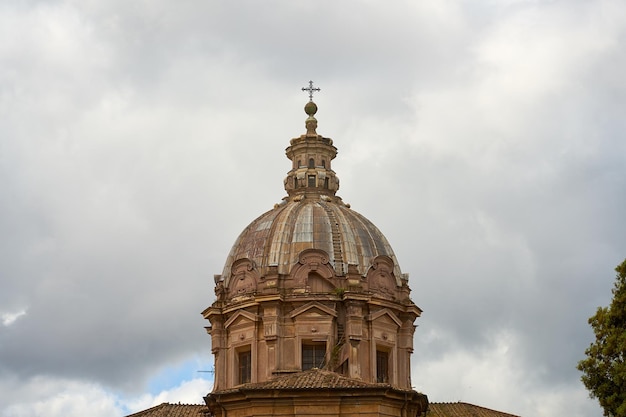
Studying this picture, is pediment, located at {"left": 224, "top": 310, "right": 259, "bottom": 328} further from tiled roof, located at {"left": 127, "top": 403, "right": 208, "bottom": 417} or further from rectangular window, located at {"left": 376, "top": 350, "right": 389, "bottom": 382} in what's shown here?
rectangular window, located at {"left": 376, "top": 350, "right": 389, "bottom": 382}

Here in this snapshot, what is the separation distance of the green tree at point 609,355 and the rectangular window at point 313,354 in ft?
51.9

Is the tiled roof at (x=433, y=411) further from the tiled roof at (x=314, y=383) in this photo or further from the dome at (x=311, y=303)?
the tiled roof at (x=314, y=383)

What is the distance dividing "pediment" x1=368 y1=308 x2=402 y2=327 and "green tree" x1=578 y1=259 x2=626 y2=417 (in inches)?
603

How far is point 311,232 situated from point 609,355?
20.2m

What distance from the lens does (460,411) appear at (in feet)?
227

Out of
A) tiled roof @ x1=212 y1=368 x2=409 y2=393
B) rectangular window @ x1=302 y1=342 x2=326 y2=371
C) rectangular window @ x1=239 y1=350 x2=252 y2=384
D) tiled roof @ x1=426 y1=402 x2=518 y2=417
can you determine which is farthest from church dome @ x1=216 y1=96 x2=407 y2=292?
tiled roof @ x1=212 y1=368 x2=409 y2=393

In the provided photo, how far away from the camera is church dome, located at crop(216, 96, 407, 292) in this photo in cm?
6209

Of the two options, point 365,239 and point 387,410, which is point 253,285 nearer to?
point 365,239

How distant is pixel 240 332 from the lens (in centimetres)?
6122

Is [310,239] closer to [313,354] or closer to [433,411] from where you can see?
[313,354]

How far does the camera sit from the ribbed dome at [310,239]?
62125 millimetres

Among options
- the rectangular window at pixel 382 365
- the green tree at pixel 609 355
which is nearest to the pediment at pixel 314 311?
the rectangular window at pixel 382 365

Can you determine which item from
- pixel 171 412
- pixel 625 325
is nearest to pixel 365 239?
pixel 171 412

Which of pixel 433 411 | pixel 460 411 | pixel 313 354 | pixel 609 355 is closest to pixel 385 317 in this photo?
pixel 313 354
